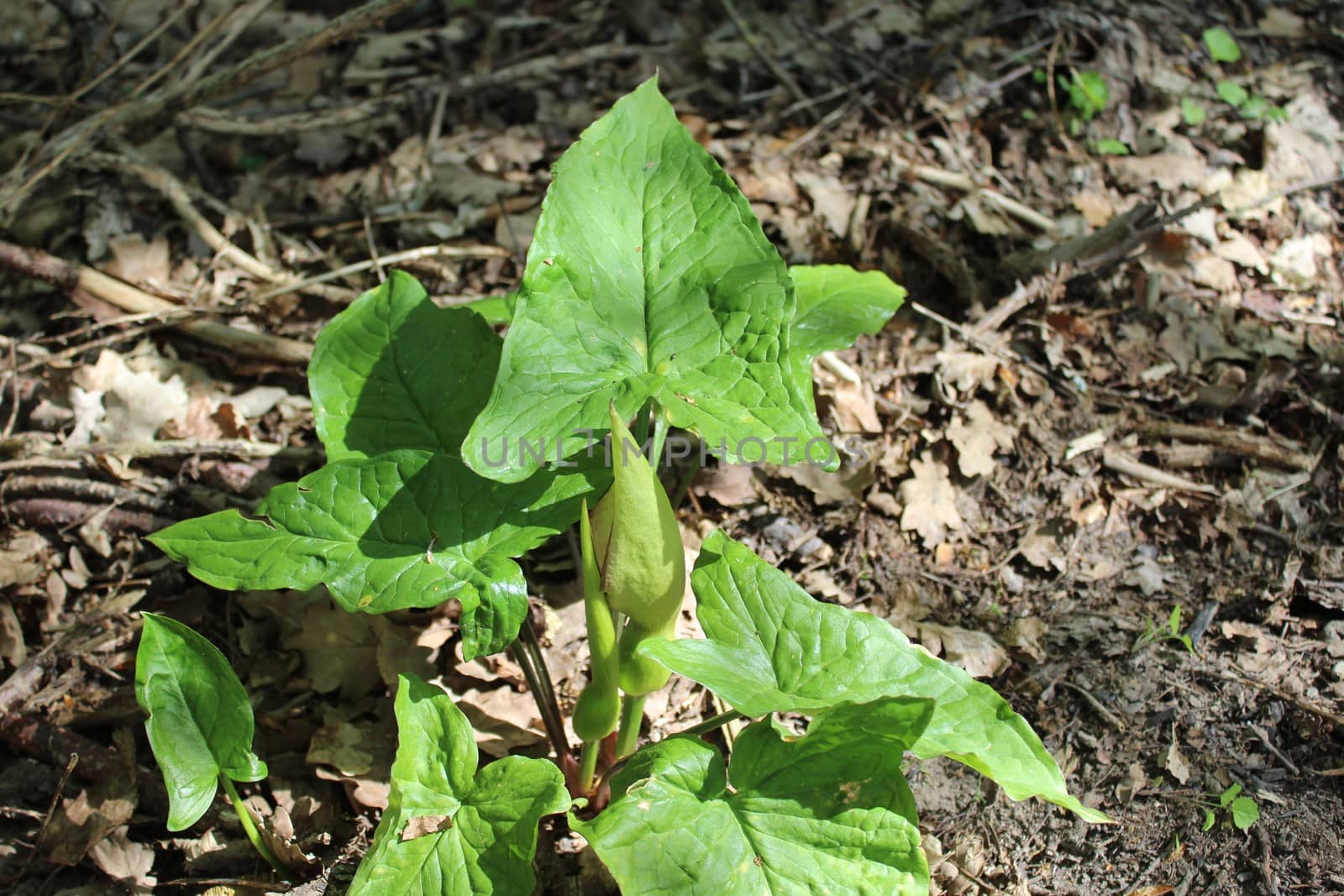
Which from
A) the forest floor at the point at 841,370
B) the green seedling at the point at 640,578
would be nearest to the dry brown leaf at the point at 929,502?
the forest floor at the point at 841,370

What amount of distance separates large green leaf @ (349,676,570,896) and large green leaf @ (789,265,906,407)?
1.17 m

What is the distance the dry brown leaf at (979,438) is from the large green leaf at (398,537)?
1.36 meters

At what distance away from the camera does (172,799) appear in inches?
72.6

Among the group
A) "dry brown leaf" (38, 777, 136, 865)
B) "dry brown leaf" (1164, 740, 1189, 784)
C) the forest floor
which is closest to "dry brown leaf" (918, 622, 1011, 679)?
the forest floor

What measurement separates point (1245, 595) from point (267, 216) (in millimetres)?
3440

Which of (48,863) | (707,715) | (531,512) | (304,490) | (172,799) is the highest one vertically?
(304,490)

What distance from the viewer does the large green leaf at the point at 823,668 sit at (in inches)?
66.0

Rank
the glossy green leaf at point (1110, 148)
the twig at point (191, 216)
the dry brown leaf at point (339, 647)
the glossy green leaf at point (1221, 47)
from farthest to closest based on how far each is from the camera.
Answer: the glossy green leaf at point (1221, 47), the glossy green leaf at point (1110, 148), the twig at point (191, 216), the dry brown leaf at point (339, 647)

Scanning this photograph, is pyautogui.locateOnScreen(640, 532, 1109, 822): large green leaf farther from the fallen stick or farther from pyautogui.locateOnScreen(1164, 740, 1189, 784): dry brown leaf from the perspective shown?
the fallen stick

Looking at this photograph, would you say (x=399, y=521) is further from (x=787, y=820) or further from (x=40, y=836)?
(x=40, y=836)

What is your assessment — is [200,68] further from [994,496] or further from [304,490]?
[994,496]

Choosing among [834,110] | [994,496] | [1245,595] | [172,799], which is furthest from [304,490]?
[834,110]

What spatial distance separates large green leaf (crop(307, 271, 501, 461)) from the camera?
7.39ft

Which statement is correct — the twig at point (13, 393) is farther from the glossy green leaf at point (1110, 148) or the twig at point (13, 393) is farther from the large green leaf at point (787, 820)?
the glossy green leaf at point (1110, 148)
